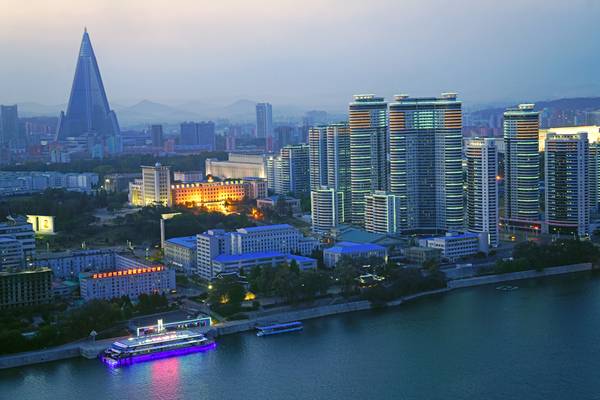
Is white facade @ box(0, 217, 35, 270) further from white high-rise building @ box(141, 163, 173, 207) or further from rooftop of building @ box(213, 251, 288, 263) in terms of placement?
white high-rise building @ box(141, 163, 173, 207)

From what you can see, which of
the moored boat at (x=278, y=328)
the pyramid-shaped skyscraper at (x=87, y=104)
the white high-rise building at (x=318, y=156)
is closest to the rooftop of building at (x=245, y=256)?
the moored boat at (x=278, y=328)

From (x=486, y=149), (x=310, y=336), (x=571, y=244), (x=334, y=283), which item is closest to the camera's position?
(x=310, y=336)

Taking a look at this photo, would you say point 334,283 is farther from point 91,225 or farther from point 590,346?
point 91,225

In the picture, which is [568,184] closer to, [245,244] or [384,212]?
[384,212]

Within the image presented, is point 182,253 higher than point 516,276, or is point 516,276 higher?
point 182,253

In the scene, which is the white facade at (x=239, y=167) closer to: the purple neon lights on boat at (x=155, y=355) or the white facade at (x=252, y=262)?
the white facade at (x=252, y=262)

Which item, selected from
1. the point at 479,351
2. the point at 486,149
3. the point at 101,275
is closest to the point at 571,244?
the point at 486,149

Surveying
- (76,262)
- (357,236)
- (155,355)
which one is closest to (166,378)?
(155,355)

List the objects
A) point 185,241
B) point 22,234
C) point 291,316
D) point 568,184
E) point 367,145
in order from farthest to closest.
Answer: point 367,145, point 568,184, point 185,241, point 22,234, point 291,316
